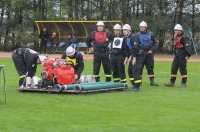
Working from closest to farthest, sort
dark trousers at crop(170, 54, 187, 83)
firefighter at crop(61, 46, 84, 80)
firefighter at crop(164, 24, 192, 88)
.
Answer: firefighter at crop(61, 46, 84, 80) → firefighter at crop(164, 24, 192, 88) → dark trousers at crop(170, 54, 187, 83)

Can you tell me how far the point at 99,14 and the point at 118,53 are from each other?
1074 inches

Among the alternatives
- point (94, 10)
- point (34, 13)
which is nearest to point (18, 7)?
point (34, 13)

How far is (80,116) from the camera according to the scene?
9.98 meters

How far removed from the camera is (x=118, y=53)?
1563 centimetres

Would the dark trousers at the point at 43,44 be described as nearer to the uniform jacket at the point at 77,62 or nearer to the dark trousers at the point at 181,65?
the dark trousers at the point at 181,65

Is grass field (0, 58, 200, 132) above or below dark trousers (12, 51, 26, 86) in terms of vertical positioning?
below

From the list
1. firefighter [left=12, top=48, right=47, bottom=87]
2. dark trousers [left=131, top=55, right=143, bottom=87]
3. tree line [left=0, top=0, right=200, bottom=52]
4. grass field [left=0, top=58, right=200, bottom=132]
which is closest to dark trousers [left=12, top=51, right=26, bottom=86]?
firefighter [left=12, top=48, right=47, bottom=87]

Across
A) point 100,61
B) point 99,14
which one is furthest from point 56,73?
point 99,14

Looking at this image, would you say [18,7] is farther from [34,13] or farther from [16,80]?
[16,80]

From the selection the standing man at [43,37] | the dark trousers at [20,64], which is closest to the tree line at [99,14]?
the standing man at [43,37]

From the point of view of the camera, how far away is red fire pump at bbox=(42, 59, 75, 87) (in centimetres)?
1401

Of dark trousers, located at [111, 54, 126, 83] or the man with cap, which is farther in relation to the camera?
dark trousers, located at [111, 54, 126, 83]

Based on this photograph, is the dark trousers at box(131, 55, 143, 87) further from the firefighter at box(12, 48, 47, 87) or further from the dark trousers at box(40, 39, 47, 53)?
the dark trousers at box(40, 39, 47, 53)

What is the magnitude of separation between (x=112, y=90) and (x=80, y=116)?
4.96m
